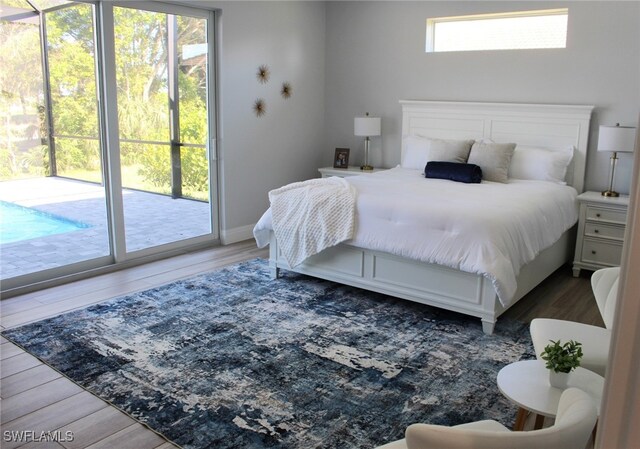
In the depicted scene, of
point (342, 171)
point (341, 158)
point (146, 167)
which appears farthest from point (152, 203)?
point (341, 158)

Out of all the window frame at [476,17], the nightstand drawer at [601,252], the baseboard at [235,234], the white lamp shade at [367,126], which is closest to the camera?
the nightstand drawer at [601,252]

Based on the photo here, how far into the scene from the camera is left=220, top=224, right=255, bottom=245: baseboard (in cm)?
593

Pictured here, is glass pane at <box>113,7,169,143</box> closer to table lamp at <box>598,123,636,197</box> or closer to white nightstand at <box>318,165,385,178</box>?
white nightstand at <box>318,165,385,178</box>

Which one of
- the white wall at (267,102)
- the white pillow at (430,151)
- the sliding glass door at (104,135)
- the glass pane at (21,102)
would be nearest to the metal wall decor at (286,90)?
the white wall at (267,102)

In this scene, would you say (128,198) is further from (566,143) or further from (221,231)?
(566,143)

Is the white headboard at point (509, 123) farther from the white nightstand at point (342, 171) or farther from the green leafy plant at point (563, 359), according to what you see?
the green leafy plant at point (563, 359)

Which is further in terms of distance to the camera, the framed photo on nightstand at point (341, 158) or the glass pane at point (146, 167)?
the framed photo on nightstand at point (341, 158)

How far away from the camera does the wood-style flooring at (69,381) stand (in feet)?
8.58

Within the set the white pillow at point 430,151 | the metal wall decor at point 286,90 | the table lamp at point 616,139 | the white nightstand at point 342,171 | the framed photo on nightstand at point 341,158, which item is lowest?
the white nightstand at point 342,171

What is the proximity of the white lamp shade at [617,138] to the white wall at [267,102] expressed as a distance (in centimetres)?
322

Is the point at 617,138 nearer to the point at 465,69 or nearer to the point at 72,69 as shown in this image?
the point at 465,69

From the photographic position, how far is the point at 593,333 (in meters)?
2.75

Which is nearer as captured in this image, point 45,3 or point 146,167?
point 45,3

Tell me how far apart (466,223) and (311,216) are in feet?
3.90
